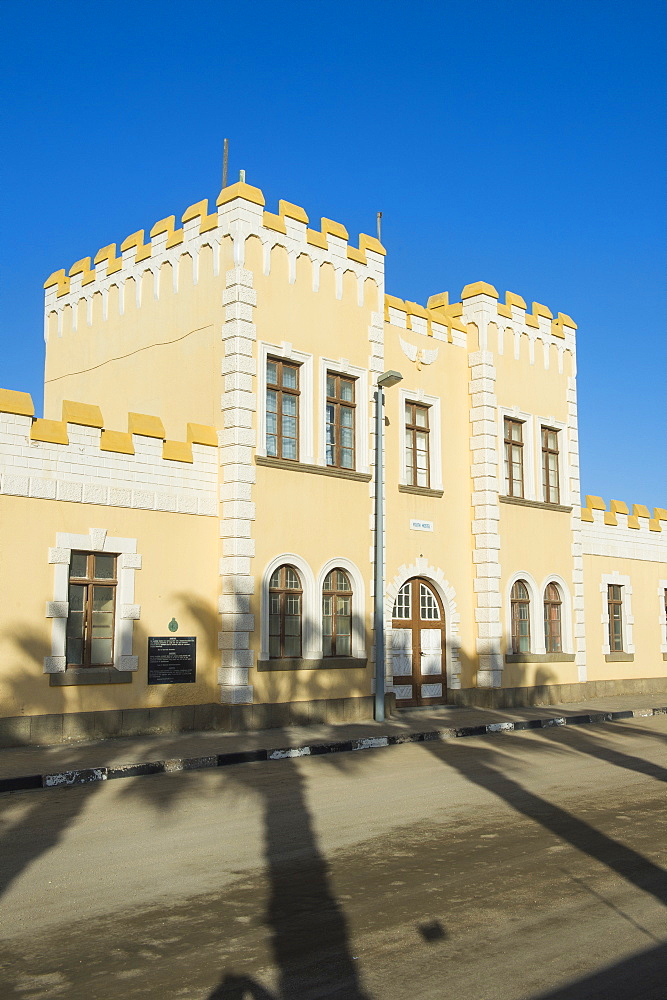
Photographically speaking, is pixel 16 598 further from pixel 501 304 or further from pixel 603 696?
pixel 603 696

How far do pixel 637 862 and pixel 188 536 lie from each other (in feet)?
34.5

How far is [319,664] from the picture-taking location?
17594 mm

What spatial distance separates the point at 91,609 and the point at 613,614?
1648cm

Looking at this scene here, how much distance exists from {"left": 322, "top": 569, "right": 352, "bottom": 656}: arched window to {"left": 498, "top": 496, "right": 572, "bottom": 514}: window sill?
17.8 feet

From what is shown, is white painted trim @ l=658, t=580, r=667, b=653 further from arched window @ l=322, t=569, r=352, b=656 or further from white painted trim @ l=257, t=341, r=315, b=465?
white painted trim @ l=257, t=341, r=315, b=465

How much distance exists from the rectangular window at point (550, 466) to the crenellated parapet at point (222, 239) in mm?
6879

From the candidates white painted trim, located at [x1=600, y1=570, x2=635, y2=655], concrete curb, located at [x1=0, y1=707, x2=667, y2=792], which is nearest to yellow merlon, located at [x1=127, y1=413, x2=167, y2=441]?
concrete curb, located at [x1=0, y1=707, x2=667, y2=792]

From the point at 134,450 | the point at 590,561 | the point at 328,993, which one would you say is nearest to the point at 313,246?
the point at 134,450

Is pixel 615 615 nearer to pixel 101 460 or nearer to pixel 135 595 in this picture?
pixel 135 595

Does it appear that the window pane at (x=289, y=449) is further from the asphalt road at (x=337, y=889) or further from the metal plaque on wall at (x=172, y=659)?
the asphalt road at (x=337, y=889)

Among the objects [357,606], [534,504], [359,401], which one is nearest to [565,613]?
[534,504]

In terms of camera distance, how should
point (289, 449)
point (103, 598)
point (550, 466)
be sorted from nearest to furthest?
1. point (103, 598)
2. point (289, 449)
3. point (550, 466)

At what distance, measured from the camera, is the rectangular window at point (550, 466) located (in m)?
24.2

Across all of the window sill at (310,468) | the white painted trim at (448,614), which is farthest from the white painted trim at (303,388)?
the white painted trim at (448,614)
